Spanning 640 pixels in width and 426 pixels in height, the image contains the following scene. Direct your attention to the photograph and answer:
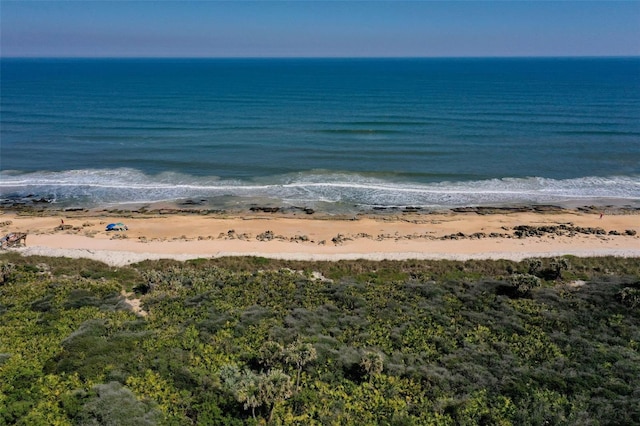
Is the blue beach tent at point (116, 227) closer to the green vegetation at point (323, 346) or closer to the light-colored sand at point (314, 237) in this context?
the light-colored sand at point (314, 237)

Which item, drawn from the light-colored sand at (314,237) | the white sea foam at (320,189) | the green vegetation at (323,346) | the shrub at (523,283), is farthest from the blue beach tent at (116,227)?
the shrub at (523,283)

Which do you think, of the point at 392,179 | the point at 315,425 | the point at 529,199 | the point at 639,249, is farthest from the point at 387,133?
the point at 315,425

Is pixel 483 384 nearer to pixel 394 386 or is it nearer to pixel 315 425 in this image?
pixel 394 386

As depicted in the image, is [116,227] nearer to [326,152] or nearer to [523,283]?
[326,152]

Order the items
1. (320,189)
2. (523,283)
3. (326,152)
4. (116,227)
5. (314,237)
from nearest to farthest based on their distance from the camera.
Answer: (523,283), (314,237), (116,227), (320,189), (326,152)

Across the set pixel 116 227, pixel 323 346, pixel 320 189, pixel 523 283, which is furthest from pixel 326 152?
pixel 323 346

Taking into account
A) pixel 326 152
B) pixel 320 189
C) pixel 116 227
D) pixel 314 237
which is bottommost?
pixel 314 237

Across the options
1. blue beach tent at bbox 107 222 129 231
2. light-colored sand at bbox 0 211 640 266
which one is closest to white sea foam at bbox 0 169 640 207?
light-colored sand at bbox 0 211 640 266

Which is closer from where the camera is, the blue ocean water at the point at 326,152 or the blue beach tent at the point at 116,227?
the blue beach tent at the point at 116,227
